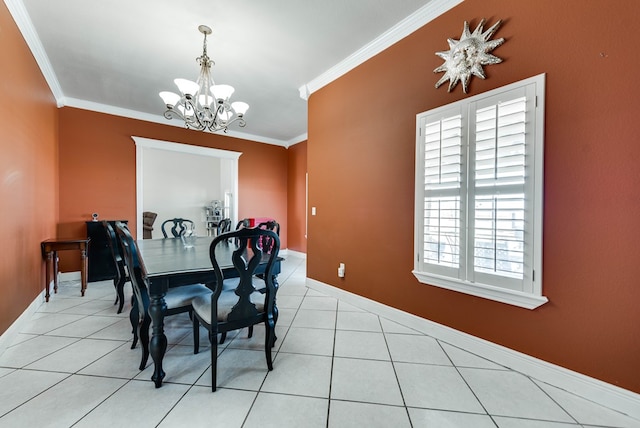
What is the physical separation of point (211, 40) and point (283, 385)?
10.2 feet

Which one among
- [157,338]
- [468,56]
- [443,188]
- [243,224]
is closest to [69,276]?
[243,224]

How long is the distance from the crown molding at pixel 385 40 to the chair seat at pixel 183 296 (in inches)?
111

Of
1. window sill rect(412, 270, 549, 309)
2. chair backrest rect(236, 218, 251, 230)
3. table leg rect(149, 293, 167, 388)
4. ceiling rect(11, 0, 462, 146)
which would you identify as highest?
ceiling rect(11, 0, 462, 146)

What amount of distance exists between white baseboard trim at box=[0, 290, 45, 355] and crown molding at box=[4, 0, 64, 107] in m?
2.59

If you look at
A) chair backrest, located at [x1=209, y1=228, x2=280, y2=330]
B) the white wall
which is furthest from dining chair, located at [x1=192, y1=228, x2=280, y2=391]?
the white wall

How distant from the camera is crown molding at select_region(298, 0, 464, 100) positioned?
6.93 feet

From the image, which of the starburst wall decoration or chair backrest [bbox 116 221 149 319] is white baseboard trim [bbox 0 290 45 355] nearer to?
chair backrest [bbox 116 221 149 319]

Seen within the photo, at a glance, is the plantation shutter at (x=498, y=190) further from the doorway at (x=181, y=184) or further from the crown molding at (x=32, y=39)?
the doorway at (x=181, y=184)

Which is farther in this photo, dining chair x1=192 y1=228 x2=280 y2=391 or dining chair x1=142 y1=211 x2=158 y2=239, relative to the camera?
dining chair x1=142 y1=211 x2=158 y2=239

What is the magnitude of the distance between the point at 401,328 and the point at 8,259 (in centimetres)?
343

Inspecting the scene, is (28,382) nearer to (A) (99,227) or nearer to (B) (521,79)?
(A) (99,227)

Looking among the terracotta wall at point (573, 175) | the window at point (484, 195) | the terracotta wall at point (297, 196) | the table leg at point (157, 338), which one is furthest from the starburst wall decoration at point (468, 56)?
the terracotta wall at point (297, 196)

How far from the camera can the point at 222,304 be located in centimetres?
169

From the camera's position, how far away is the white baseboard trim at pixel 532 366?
140cm
